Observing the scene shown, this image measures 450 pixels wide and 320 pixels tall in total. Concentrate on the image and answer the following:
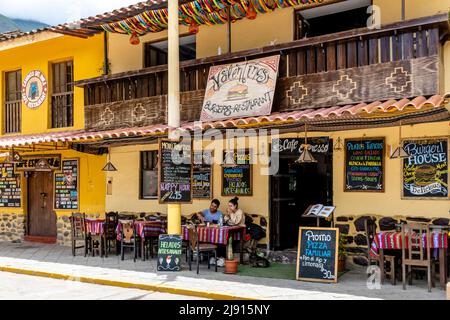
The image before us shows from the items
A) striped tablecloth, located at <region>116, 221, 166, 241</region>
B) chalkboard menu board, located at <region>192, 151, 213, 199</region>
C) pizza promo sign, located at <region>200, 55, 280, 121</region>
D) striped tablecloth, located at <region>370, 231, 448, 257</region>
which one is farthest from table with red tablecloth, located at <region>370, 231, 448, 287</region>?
striped tablecloth, located at <region>116, 221, 166, 241</region>

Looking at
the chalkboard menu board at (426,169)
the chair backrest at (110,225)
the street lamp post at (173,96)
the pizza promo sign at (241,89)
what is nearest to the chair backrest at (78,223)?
the chair backrest at (110,225)

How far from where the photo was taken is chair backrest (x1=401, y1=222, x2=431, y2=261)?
8.37m

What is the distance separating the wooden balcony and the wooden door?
5.13 meters

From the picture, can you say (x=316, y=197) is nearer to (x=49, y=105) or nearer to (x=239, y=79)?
(x=239, y=79)

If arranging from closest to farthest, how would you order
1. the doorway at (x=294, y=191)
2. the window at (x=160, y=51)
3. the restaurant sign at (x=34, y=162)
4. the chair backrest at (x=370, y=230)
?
the chair backrest at (x=370, y=230), the doorway at (x=294, y=191), the window at (x=160, y=51), the restaurant sign at (x=34, y=162)

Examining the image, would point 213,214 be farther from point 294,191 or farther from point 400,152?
point 400,152

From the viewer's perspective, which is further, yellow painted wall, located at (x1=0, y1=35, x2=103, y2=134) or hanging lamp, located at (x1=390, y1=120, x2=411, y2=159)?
yellow painted wall, located at (x1=0, y1=35, x2=103, y2=134)

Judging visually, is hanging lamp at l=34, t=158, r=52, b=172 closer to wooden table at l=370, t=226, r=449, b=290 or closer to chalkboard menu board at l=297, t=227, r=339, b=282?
chalkboard menu board at l=297, t=227, r=339, b=282

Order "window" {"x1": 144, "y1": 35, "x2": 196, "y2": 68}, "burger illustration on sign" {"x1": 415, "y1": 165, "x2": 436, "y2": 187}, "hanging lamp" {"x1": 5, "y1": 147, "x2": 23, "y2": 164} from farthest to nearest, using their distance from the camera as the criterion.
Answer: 1. "hanging lamp" {"x1": 5, "y1": 147, "x2": 23, "y2": 164}
2. "window" {"x1": 144, "y1": 35, "x2": 196, "y2": 68}
3. "burger illustration on sign" {"x1": 415, "y1": 165, "x2": 436, "y2": 187}

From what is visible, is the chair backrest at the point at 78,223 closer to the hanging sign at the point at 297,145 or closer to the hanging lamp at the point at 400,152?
the hanging sign at the point at 297,145

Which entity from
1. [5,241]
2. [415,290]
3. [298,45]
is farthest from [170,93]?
[5,241]

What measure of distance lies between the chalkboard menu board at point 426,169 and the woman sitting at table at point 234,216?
11.6 feet

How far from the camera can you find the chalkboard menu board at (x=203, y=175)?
41.2ft

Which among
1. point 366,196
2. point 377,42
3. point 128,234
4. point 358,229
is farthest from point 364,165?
point 128,234
